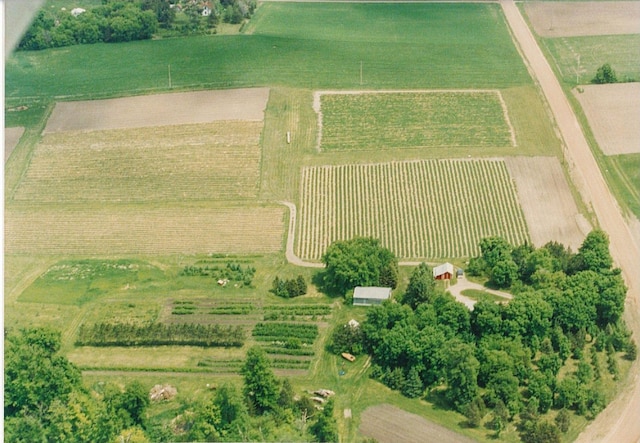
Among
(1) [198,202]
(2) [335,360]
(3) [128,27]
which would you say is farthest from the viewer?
(3) [128,27]

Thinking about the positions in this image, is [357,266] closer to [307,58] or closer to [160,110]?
[160,110]

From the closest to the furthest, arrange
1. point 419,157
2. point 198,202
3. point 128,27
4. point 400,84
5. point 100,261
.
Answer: point 100,261 → point 198,202 → point 419,157 → point 400,84 → point 128,27

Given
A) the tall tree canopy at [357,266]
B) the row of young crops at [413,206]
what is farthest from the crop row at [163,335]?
the row of young crops at [413,206]

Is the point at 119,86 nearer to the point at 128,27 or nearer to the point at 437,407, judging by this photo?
the point at 128,27

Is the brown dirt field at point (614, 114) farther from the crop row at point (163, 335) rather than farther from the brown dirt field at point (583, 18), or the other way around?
the crop row at point (163, 335)

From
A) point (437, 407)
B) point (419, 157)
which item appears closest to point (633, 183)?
point (419, 157)

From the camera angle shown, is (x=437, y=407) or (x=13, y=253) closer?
(x=437, y=407)

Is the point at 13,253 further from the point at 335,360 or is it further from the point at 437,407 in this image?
the point at 437,407
